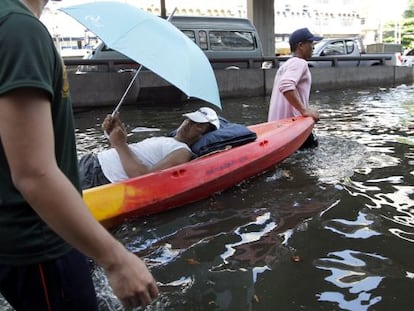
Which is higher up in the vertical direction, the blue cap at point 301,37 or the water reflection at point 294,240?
the blue cap at point 301,37

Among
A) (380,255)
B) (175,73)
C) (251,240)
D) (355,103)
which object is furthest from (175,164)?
(355,103)

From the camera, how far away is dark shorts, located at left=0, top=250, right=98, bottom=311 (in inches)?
50.5

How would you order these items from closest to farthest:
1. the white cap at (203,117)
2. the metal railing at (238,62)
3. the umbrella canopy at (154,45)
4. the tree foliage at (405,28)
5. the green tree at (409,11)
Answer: the umbrella canopy at (154,45) → the white cap at (203,117) → the metal railing at (238,62) → the tree foliage at (405,28) → the green tree at (409,11)

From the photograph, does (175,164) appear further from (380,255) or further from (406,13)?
(406,13)

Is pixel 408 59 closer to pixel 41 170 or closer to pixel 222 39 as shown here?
pixel 222 39

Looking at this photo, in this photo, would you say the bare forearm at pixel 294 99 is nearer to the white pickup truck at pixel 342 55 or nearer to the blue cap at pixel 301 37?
the blue cap at pixel 301 37

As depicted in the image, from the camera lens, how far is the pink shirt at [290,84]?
19.5ft

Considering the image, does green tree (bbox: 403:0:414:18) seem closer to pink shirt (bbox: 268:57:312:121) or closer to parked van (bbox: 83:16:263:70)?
parked van (bbox: 83:16:263:70)

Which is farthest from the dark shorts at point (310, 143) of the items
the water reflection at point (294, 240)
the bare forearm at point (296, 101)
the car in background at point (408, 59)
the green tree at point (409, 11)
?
the green tree at point (409, 11)

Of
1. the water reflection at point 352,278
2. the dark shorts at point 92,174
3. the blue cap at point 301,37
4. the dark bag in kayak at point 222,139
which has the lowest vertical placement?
the water reflection at point 352,278

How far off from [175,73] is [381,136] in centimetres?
600

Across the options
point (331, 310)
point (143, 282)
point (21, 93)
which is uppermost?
point (21, 93)

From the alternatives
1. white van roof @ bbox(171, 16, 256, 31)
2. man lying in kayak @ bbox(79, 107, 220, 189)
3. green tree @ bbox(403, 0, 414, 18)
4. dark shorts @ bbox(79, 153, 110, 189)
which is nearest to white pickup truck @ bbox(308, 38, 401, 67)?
white van roof @ bbox(171, 16, 256, 31)

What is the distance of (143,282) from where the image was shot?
123 cm
